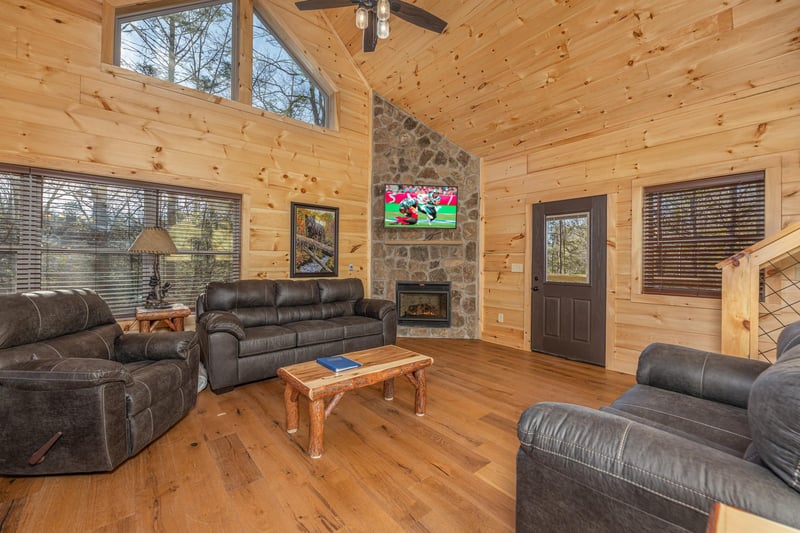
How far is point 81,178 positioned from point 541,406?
174 inches

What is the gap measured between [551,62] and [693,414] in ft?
11.1

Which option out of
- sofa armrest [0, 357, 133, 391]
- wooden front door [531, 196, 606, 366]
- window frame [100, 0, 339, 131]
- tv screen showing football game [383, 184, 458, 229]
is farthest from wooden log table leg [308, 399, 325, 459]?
window frame [100, 0, 339, 131]

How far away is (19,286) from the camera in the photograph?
312 centimetres

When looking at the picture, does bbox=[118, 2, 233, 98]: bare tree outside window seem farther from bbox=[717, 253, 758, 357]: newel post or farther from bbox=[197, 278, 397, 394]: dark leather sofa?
bbox=[717, 253, 758, 357]: newel post

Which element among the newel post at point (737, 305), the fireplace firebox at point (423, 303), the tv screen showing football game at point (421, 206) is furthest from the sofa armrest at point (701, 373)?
the tv screen showing football game at point (421, 206)

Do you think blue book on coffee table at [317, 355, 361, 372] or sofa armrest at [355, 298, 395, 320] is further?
sofa armrest at [355, 298, 395, 320]

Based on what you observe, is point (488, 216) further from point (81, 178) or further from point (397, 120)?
point (81, 178)

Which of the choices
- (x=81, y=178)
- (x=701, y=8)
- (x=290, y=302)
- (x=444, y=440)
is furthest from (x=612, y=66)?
(x=81, y=178)

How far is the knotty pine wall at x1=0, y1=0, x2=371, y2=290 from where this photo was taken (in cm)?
310

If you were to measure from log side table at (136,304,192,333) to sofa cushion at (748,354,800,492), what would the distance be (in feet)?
13.1

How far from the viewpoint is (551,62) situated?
3521 millimetres

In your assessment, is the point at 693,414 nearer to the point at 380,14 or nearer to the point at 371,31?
the point at 380,14

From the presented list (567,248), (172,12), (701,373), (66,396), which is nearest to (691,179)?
(567,248)

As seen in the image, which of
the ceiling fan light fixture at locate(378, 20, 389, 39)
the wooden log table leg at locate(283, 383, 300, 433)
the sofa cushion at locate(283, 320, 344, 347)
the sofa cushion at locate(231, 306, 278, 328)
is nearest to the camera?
the wooden log table leg at locate(283, 383, 300, 433)
